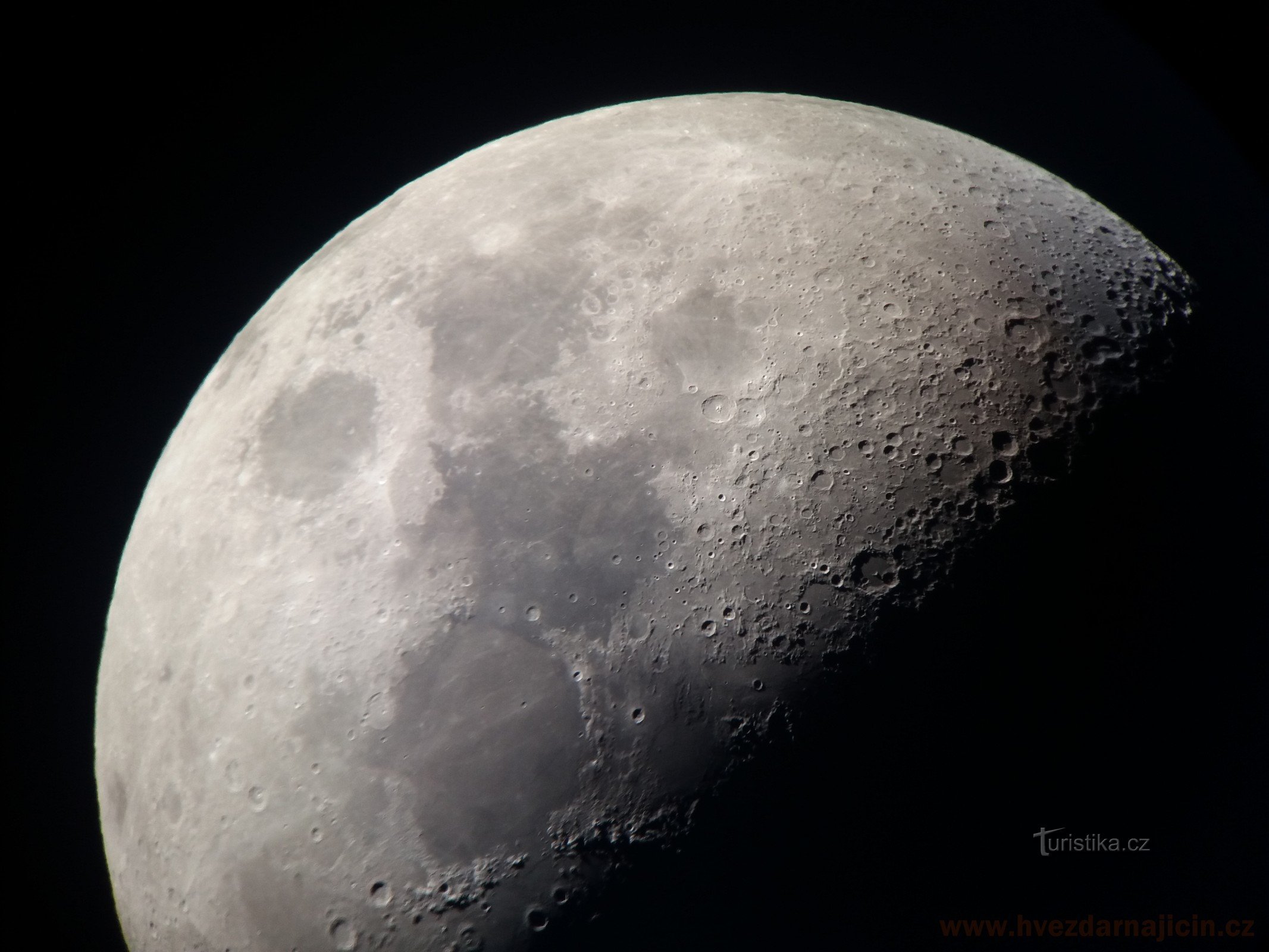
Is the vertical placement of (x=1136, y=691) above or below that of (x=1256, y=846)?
above

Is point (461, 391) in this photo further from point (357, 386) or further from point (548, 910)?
point (548, 910)

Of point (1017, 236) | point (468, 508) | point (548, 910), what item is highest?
point (1017, 236)

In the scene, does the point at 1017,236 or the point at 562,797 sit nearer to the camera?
the point at 562,797

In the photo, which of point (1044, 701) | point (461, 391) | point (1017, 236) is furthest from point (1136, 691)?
point (461, 391)

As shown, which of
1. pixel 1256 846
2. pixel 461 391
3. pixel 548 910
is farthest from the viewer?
pixel 1256 846
